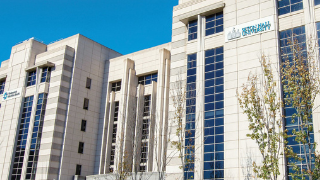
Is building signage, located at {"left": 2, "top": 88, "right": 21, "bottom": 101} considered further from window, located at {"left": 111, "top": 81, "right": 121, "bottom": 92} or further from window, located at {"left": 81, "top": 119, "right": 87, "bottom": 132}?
window, located at {"left": 111, "top": 81, "right": 121, "bottom": 92}

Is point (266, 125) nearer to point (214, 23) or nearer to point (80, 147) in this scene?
point (214, 23)

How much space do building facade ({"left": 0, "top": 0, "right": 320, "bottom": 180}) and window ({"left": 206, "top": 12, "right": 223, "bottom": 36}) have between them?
0.46 ft

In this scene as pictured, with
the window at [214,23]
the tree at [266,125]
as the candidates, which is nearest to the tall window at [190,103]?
the window at [214,23]

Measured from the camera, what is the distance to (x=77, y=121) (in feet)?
169

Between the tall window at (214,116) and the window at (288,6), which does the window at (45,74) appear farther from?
the window at (288,6)

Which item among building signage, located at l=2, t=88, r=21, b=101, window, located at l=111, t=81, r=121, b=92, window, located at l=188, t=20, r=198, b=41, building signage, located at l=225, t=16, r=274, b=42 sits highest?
window, located at l=188, t=20, r=198, b=41

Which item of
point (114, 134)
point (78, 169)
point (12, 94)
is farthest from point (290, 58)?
point (12, 94)

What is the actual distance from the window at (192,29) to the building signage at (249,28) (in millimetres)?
4418

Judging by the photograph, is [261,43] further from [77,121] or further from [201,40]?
[77,121]

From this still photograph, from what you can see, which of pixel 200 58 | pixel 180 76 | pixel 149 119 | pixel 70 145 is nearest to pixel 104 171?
pixel 70 145

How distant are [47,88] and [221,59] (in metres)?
26.8

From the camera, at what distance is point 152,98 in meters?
48.8

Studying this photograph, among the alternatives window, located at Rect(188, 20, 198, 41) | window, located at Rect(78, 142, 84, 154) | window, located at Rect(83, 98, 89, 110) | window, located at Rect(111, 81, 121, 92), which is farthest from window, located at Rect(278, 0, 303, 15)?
window, located at Rect(78, 142, 84, 154)

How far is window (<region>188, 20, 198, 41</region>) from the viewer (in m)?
42.8
